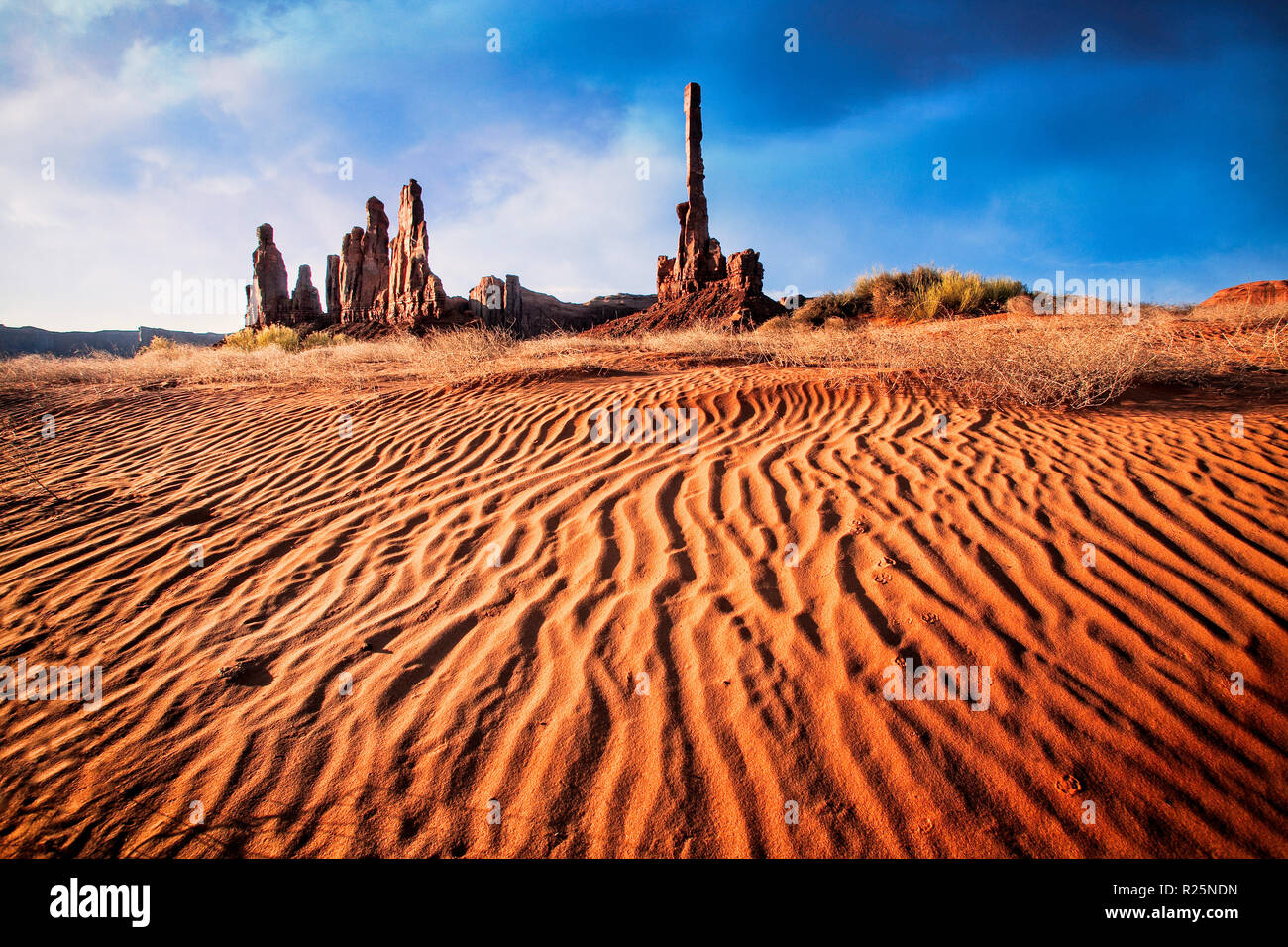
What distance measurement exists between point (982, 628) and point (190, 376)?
41.7ft

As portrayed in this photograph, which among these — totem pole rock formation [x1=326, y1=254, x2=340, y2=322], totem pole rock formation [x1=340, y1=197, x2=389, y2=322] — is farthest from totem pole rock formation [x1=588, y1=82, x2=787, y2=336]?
totem pole rock formation [x1=326, y1=254, x2=340, y2=322]

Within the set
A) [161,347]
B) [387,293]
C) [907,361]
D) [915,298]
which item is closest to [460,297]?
[387,293]

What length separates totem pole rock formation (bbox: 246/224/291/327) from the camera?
107 ft

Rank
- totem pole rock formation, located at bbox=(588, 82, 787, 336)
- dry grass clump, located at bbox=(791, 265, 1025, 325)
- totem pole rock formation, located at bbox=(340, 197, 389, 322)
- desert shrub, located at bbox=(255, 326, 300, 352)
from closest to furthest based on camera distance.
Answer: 1. dry grass clump, located at bbox=(791, 265, 1025, 325)
2. totem pole rock formation, located at bbox=(588, 82, 787, 336)
3. desert shrub, located at bbox=(255, 326, 300, 352)
4. totem pole rock formation, located at bbox=(340, 197, 389, 322)

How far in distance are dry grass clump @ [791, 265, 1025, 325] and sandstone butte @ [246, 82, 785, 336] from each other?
2.48 m

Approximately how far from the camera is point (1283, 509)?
2.90 meters

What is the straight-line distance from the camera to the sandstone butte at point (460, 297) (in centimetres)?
1920

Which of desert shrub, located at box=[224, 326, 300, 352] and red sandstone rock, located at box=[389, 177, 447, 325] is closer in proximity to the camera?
desert shrub, located at box=[224, 326, 300, 352]

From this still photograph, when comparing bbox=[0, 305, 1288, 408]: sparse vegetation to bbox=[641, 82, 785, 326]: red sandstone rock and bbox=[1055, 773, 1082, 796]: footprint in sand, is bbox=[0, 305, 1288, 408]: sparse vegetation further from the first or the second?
bbox=[641, 82, 785, 326]: red sandstone rock

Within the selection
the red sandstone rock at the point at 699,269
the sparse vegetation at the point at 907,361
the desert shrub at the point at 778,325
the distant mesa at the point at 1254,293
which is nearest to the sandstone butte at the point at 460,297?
the red sandstone rock at the point at 699,269

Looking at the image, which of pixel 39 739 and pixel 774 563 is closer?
pixel 39 739

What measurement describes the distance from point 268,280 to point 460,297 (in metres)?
15.2

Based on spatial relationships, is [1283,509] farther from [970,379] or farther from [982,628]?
[970,379]
